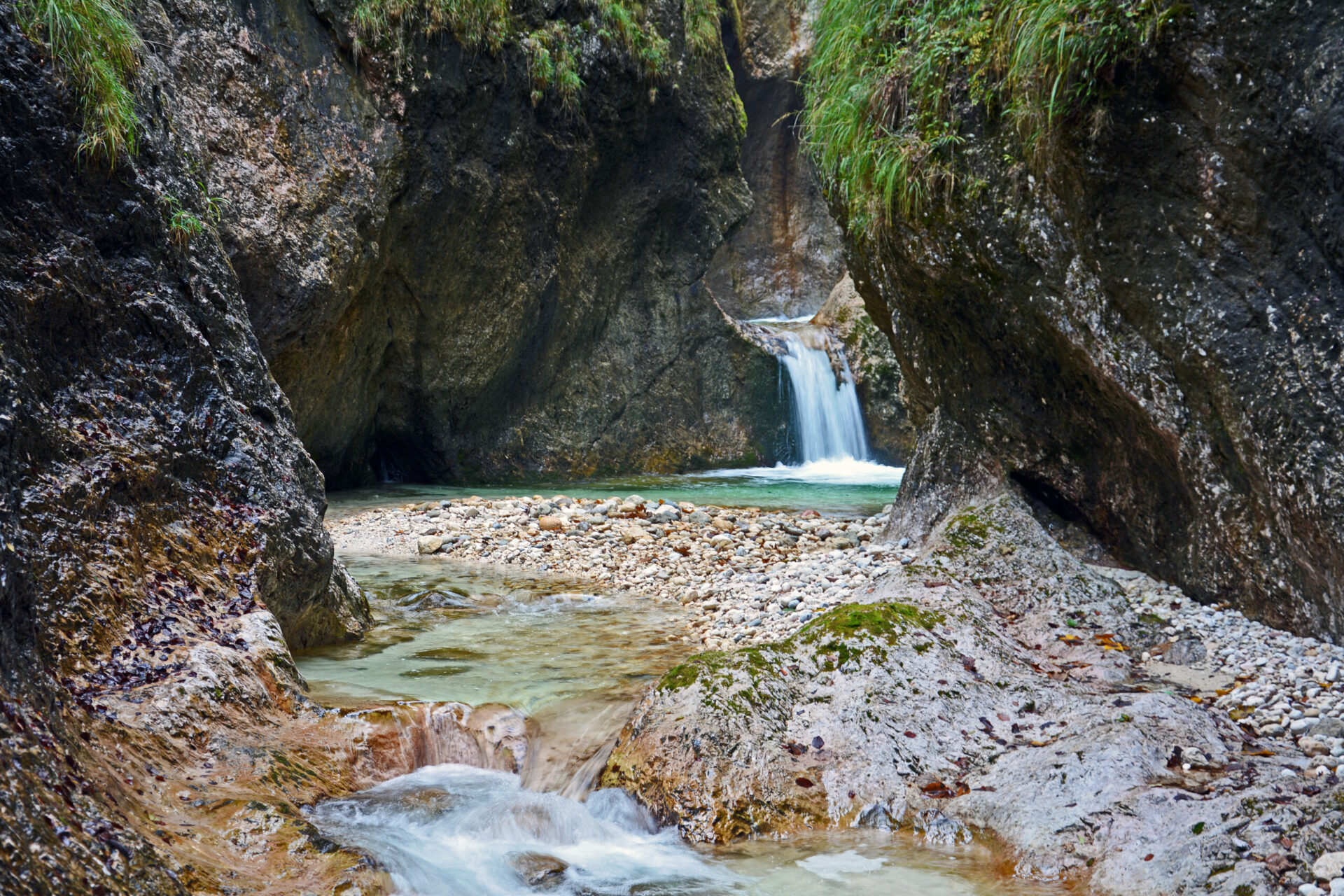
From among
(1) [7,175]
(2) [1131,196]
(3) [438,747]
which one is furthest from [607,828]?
(2) [1131,196]

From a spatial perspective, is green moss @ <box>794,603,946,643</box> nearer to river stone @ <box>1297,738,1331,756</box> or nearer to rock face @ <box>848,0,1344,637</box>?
river stone @ <box>1297,738,1331,756</box>

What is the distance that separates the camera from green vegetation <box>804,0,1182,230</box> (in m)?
3.69

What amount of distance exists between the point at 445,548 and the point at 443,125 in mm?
5953

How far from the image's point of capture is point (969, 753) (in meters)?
3.08

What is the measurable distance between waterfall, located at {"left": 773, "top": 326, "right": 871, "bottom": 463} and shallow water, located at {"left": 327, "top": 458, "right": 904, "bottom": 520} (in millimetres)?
251

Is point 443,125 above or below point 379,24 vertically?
below

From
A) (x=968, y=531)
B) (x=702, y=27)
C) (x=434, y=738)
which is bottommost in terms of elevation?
(x=434, y=738)

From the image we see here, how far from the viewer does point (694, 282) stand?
53.4 feet

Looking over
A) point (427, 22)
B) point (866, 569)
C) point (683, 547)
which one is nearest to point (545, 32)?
point (427, 22)

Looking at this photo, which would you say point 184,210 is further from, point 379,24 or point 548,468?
point 548,468

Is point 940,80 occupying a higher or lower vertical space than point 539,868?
higher

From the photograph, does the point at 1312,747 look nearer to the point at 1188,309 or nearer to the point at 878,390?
the point at 1188,309

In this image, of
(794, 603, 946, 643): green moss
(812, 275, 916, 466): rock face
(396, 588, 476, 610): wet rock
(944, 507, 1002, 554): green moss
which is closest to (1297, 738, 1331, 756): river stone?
(794, 603, 946, 643): green moss

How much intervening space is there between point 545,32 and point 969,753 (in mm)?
11322
